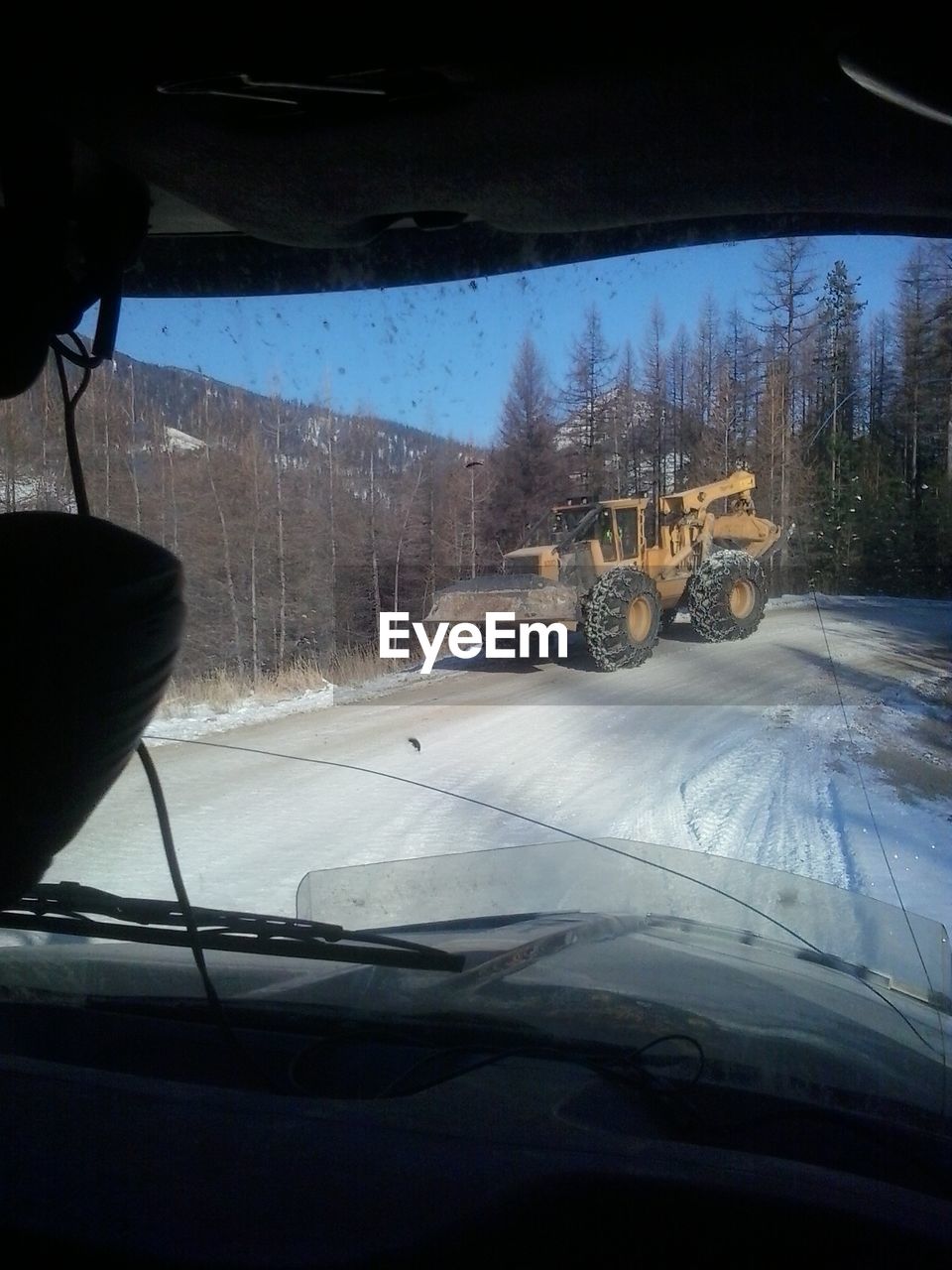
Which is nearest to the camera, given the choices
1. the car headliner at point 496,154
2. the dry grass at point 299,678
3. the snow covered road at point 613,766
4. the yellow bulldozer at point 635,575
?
the car headliner at point 496,154

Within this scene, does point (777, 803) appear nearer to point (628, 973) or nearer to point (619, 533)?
point (619, 533)

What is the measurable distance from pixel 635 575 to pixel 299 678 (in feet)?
4.40

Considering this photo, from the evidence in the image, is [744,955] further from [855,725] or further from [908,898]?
[855,725]

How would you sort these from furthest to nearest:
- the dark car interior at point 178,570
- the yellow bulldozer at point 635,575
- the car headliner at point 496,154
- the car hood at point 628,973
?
the yellow bulldozer at point 635,575, the car headliner at point 496,154, the car hood at point 628,973, the dark car interior at point 178,570

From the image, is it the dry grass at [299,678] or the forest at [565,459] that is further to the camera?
the dry grass at [299,678]

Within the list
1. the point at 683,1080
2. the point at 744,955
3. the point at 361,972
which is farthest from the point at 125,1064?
the point at 744,955

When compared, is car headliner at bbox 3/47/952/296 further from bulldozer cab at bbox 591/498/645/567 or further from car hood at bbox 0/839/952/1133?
car hood at bbox 0/839/952/1133

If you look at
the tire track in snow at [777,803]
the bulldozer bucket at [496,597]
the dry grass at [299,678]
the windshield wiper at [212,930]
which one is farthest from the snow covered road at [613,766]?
the windshield wiper at [212,930]

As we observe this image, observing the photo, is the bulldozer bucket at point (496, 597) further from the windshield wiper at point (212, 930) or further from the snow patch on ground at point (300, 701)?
the windshield wiper at point (212, 930)

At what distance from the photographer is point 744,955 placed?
2920mm

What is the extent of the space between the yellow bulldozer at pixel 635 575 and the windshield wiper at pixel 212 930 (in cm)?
179

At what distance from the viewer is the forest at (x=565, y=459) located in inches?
154

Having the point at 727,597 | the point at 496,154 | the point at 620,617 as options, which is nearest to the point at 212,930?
the point at 496,154

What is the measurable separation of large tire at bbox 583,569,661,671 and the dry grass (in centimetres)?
71
